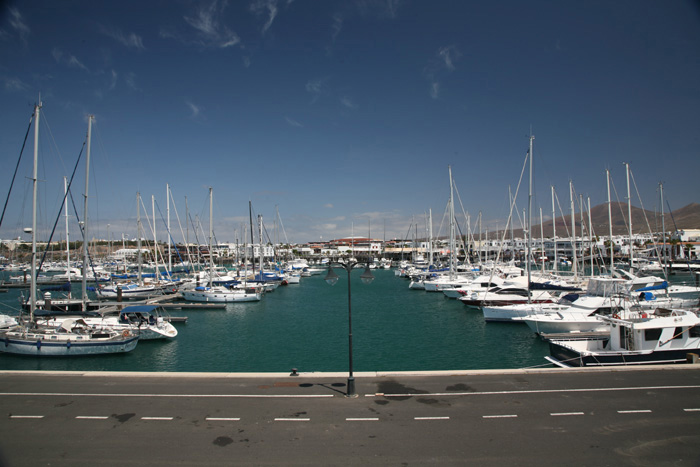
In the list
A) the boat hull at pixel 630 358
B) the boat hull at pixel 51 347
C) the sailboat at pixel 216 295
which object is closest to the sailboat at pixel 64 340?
the boat hull at pixel 51 347

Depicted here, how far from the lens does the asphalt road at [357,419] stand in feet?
32.9

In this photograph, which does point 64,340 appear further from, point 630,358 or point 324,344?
point 630,358

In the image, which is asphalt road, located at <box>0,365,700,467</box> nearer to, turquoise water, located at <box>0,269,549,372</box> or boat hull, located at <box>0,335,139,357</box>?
turquoise water, located at <box>0,269,549,372</box>

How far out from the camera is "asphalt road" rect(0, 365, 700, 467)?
10.0 meters

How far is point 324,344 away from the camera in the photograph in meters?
31.4

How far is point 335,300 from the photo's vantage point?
58375 millimetres

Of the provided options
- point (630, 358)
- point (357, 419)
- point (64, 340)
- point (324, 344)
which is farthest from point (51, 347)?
point (630, 358)

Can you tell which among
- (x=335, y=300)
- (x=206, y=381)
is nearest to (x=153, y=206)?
(x=335, y=300)

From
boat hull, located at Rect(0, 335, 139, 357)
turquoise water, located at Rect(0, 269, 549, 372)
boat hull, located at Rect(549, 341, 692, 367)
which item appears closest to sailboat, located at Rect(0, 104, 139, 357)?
boat hull, located at Rect(0, 335, 139, 357)

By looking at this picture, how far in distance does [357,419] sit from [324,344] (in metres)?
19.6

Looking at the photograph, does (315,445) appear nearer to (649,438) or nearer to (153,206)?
(649,438)

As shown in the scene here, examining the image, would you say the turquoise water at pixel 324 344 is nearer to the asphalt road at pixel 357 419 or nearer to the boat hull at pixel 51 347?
the boat hull at pixel 51 347

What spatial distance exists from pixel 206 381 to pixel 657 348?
72.0ft

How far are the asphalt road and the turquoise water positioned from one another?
31.8 ft
